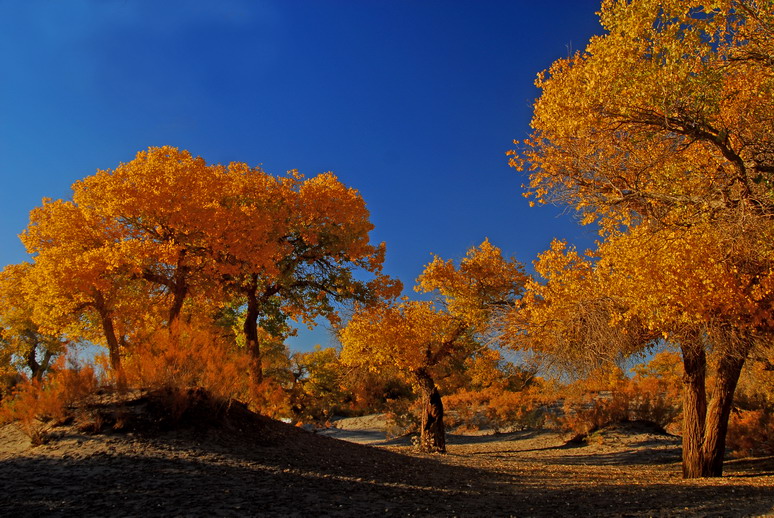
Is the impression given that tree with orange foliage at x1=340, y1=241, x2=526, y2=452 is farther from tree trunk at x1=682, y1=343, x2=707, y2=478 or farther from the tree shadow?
the tree shadow

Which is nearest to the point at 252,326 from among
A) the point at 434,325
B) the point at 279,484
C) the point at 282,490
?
the point at 434,325

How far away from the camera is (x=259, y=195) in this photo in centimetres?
1853

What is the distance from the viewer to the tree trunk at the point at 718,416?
12094 mm

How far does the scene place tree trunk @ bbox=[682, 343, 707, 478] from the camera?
40.8 feet

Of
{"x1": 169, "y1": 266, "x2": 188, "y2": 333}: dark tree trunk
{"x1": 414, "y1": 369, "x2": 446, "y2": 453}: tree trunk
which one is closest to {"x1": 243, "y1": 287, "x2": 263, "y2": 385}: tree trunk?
{"x1": 169, "y1": 266, "x2": 188, "y2": 333}: dark tree trunk

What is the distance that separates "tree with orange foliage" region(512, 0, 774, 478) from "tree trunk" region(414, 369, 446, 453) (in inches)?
335

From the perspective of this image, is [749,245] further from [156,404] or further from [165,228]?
[165,228]

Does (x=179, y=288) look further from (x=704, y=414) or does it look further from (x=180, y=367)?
(x=704, y=414)

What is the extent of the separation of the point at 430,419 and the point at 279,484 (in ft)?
43.0

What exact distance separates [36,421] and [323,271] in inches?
454

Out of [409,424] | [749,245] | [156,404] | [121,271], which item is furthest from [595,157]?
[409,424]

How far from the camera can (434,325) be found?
61.3 ft

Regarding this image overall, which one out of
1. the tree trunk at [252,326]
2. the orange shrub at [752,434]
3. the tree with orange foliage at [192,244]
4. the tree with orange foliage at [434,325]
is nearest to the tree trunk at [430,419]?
the tree with orange foliage at [434,325]

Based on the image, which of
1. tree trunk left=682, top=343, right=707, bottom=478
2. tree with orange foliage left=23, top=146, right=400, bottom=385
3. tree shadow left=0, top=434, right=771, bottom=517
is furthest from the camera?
tree with orange foliage left=23, top=146, right=400, bottom=385
